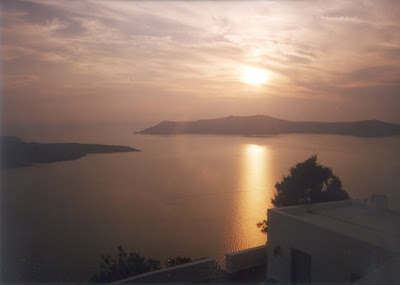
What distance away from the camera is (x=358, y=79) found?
4191mm

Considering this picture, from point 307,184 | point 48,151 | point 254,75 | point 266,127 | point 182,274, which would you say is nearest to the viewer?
point 182,274

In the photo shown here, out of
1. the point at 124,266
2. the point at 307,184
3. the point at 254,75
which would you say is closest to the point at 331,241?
the point at 124,266

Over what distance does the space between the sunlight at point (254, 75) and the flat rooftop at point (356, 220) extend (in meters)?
1.95

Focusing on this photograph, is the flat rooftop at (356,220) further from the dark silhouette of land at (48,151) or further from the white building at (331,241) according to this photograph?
the dark silhouette of land at (48,151)

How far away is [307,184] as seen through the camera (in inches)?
323

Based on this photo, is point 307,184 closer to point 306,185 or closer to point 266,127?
point 306,185

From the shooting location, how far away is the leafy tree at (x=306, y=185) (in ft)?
25.1

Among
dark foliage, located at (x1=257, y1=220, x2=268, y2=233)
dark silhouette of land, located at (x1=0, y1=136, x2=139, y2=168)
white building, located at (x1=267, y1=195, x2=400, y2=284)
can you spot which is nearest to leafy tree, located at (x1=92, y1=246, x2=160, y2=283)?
white building, located at (x1=267, y1=195, x2=400, y2=284)

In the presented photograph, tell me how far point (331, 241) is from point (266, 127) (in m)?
5.24

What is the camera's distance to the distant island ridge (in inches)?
191

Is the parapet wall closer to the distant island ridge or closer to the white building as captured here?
the white building

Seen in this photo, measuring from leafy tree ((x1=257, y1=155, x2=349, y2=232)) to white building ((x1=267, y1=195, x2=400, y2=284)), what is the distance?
298 cm

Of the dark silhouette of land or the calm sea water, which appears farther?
the calm sea water

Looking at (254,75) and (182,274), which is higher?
(254,75)
